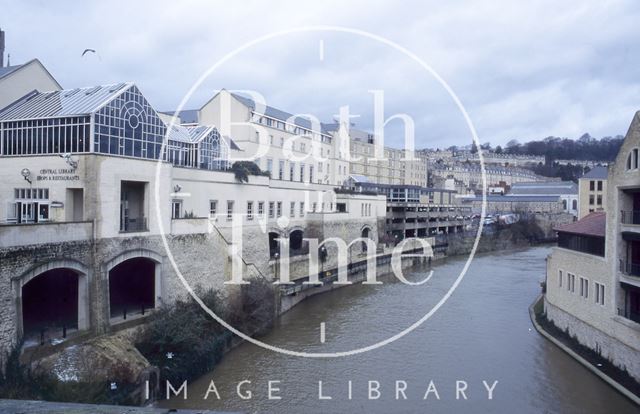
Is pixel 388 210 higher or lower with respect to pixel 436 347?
higher

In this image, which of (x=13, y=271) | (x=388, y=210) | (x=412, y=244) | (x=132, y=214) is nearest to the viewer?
(x=13, y=271)

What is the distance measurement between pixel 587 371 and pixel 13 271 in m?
13.8

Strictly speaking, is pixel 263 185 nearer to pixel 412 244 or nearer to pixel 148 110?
pixel 148 110

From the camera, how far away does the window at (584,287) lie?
48.2 feet

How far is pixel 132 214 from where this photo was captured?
50.3ft

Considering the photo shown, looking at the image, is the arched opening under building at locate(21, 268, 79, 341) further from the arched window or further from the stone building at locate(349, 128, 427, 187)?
the stone building at locate(349, 128, 427, 187)

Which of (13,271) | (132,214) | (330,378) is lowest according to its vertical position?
(330,378)

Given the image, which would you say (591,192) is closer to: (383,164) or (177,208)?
(177,208)

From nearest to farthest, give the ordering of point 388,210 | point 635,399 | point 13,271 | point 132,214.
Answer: point 13,271, point 635,399, point 132,214, point 388,210

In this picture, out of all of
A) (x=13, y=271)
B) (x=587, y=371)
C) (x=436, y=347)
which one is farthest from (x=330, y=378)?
(x=13, y=271)

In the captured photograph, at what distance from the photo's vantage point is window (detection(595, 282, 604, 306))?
45.1ft

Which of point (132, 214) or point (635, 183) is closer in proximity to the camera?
point (635, 183)

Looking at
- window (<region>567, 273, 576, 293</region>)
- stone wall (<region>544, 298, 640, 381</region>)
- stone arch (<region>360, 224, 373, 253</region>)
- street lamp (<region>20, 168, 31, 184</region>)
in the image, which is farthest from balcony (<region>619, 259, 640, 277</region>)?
stone arch (<region>360, 224, 373, 253</region>)

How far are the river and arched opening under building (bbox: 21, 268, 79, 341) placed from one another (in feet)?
11.8
